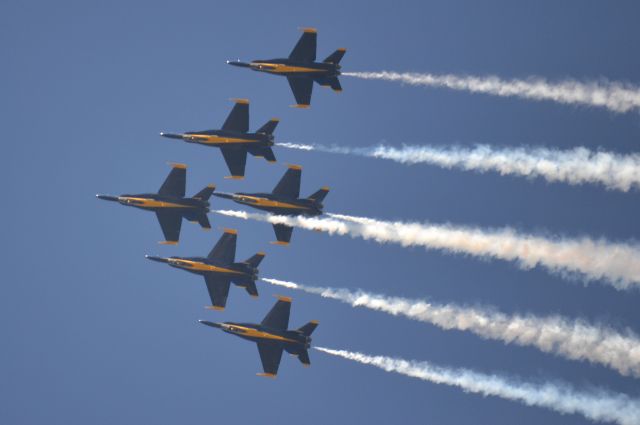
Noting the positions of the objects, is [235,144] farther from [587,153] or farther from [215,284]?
[587,153]

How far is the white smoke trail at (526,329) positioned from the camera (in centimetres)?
6762

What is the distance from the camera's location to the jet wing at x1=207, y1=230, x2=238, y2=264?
8712 centimetres

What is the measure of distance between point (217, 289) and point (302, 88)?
13866 millimetres

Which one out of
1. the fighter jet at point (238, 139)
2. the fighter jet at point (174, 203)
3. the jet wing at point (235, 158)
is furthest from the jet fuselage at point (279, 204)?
the fighter jet at point (238, 139)

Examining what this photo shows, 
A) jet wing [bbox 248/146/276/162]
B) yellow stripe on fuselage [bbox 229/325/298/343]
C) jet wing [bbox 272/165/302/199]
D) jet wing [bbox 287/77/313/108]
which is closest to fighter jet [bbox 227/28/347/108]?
jet wing [bbox 287/77/313/108]

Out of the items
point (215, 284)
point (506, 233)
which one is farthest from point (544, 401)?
point (215, 284)

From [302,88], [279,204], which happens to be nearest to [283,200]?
[279,204]

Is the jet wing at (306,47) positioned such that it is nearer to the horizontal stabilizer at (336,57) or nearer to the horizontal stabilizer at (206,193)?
the horizontal stabilizer at (336,57)

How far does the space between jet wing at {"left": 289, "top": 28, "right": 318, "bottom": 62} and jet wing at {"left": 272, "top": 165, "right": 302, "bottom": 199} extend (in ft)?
22.3

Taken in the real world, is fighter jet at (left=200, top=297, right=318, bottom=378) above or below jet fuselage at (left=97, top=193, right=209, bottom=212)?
below

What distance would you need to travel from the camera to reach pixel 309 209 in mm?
83688

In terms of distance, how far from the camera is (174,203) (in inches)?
3455

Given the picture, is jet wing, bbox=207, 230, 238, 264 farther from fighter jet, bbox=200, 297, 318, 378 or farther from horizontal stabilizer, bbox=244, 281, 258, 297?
fighter jet, bbox=200, 297, 318, 378

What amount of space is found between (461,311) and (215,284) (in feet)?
59.0
